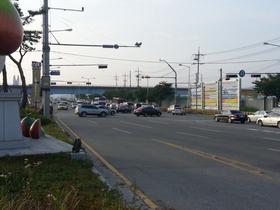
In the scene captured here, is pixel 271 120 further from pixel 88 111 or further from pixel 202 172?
pixel 88 111

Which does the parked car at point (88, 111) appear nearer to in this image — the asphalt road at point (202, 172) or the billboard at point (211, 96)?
the billboard at point (211, 96)

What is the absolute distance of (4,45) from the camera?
10305 mm

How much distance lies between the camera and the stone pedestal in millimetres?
11402

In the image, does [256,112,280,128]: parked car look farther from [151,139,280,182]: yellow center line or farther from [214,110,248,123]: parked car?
[151,139,280,182]: yellow center line

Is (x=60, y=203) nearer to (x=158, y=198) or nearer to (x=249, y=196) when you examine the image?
(x=158, y=198)

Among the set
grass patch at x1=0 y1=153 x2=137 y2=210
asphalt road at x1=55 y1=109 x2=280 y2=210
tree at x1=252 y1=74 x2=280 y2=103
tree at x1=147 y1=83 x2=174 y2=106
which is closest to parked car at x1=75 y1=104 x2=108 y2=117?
tree at x1=252 y1=74 x2=280 y2=103

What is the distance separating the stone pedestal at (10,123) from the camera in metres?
11.4

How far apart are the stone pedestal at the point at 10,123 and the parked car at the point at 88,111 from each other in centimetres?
3457

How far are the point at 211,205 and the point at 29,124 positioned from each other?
11.1 meters

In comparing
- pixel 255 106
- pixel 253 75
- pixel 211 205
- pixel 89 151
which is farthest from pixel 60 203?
pixel 255 106

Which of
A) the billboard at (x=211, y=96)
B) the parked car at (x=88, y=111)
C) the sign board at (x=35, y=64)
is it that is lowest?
the parked car at (x=88, y=111)

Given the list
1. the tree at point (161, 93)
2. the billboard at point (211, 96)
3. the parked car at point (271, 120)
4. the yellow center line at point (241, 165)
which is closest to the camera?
the yellow center line at point (241, 165)

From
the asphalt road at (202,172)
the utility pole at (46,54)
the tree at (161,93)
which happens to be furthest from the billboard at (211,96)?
the asphalt road at (202,172)

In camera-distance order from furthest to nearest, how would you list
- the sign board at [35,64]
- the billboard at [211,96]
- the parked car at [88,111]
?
the billboard at [211,96] < the parked car at [88,111] < the sign board at [35,64]
